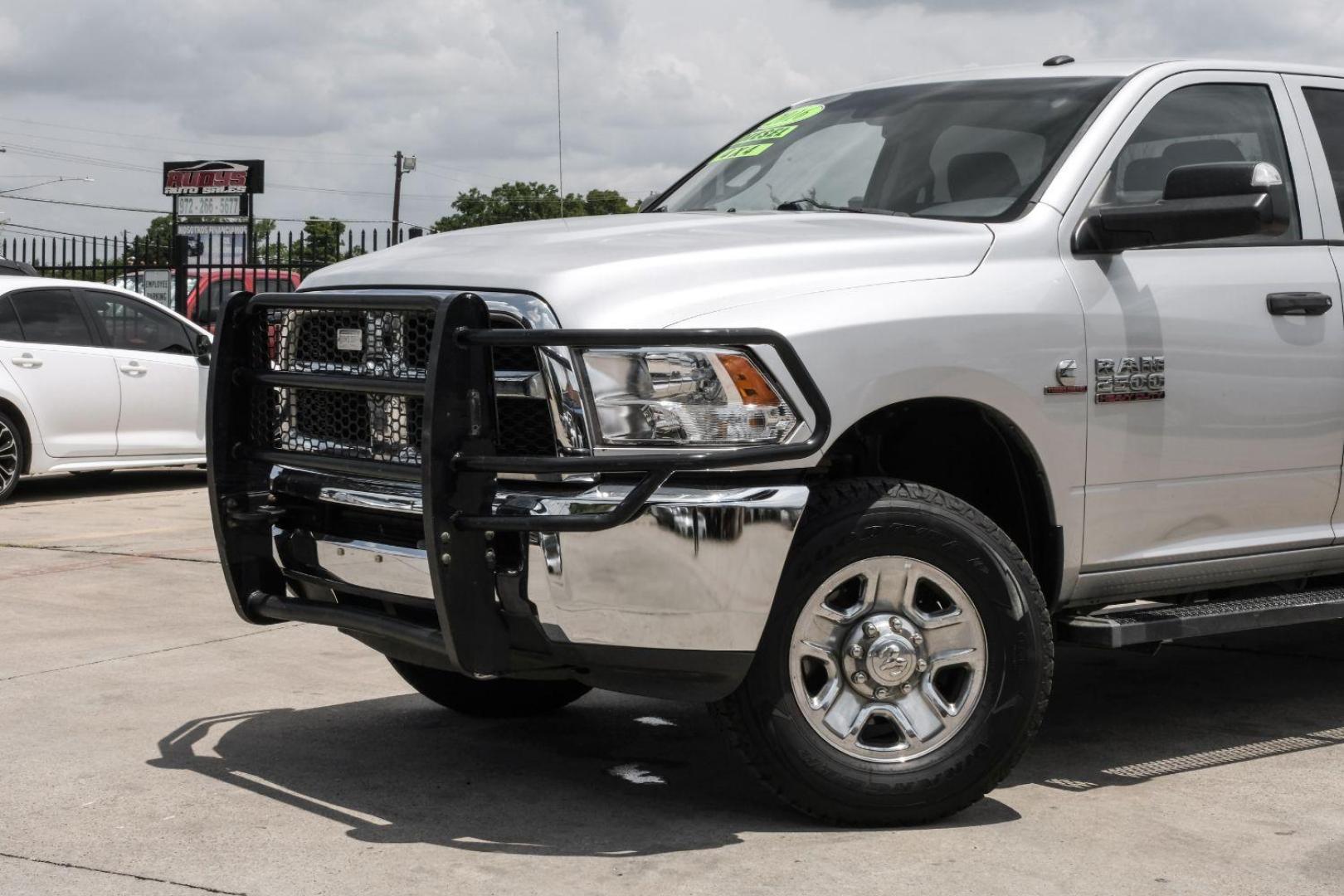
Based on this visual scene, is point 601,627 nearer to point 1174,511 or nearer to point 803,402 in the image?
point 803,402

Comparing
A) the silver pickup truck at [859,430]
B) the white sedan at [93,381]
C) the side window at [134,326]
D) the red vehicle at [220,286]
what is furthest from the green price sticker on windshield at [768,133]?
the side window at [134,326]

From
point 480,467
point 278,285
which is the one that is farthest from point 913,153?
point 278,285

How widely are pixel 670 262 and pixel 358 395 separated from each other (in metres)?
0.89

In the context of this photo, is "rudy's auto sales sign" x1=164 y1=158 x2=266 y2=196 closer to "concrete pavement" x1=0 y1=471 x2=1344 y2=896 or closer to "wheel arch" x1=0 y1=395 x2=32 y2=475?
"wheel arch" x1=0 y1=395 x2=32 y2=475

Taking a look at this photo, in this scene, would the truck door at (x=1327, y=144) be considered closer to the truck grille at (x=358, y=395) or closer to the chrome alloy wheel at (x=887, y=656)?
the chrome alloy wheel at (x=887, y=656)

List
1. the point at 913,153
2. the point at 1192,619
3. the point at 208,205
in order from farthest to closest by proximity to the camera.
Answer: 1. the point at 208,205
2. the point at 913,153
3. the point at 1192,619

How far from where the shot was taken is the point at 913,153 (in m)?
5.44

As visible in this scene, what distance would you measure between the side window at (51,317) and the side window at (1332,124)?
9.19 metres

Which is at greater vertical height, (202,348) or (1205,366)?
(1205,366)

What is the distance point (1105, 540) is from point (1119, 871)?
1.03m

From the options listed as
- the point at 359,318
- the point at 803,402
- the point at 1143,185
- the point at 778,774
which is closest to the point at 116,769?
the point at 359,318

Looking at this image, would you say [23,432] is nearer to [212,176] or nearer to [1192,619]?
[1192,619]

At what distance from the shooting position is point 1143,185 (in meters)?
5.18

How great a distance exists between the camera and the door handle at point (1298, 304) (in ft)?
16.9
